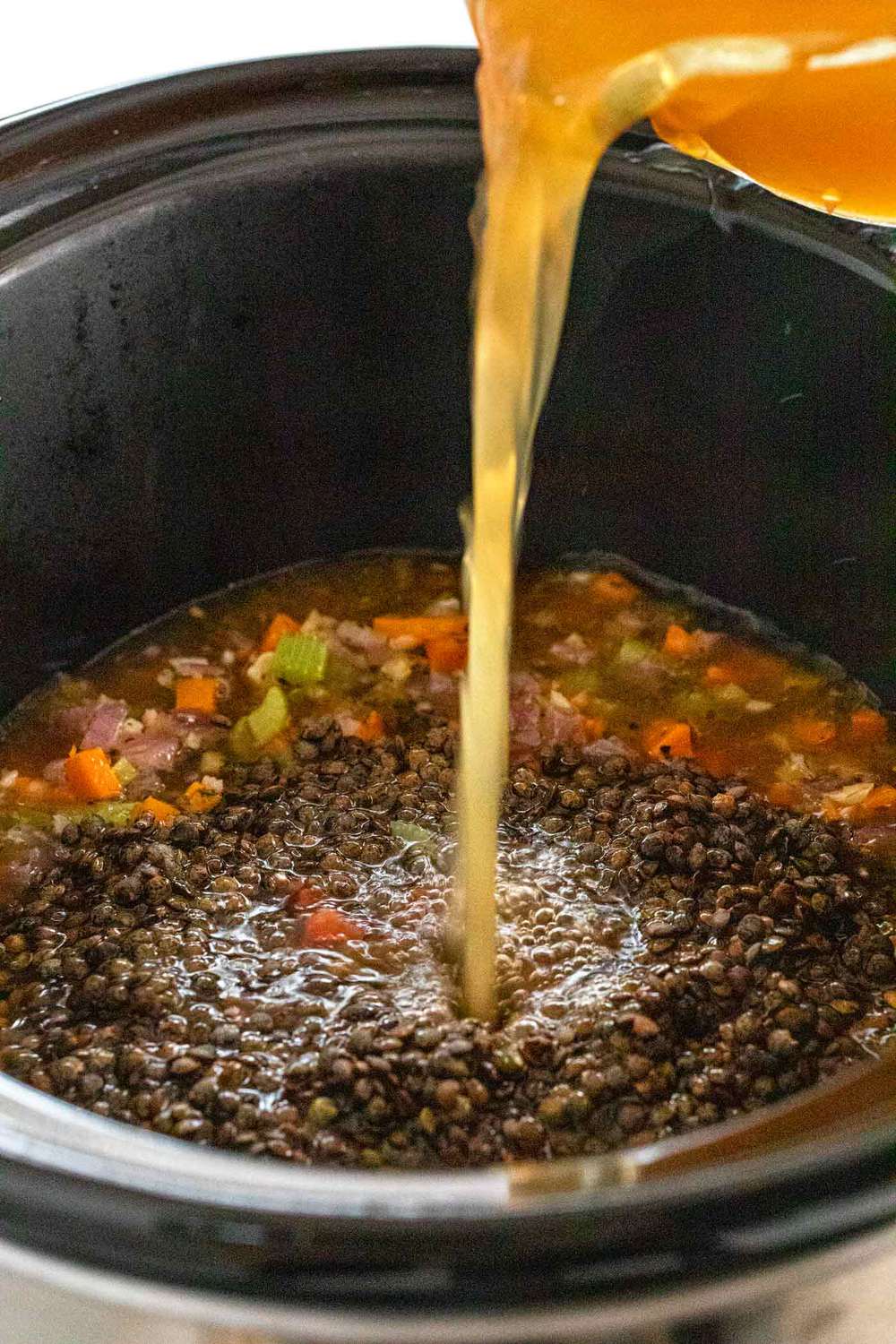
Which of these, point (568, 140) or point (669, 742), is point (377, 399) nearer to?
point (669, 742)

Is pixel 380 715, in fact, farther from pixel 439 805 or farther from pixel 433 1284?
pixel 433 1284

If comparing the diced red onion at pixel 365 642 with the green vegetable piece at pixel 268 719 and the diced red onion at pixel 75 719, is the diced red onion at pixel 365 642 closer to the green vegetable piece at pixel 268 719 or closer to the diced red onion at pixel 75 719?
the green vegetable piece at pixel 268 719

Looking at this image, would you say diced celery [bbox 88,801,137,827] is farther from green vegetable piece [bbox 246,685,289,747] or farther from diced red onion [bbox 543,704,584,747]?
diced red onion [bbox 543,704,584,747]

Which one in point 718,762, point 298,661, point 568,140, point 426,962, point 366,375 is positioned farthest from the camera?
point 366,375

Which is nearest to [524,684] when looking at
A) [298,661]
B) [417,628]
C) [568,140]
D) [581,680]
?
[581,680]

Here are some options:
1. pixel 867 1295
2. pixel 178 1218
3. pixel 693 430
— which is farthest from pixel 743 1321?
pixel 693 430

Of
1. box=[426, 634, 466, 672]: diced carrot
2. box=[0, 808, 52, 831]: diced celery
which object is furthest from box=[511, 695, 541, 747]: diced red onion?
box=[0, 808, 52, 831]: diced celery

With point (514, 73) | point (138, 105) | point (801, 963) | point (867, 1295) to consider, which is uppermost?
point (514, 73)
